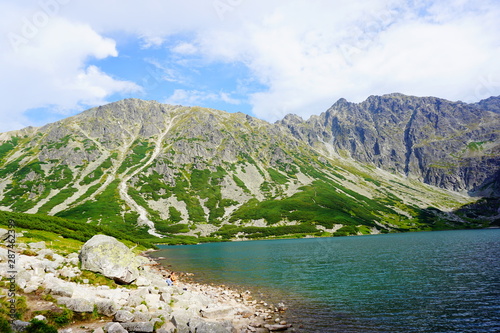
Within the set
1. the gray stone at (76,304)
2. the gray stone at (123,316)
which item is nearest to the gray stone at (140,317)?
the gray stone at (123,316)

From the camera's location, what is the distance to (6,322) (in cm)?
1418

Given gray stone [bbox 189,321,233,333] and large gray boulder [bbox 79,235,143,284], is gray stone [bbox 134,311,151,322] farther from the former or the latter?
large gray boulder [bbox 79,235,143,284]

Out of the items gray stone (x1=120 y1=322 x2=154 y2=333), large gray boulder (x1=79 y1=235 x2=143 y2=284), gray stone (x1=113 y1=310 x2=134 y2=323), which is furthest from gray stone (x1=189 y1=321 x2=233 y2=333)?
large gray boulder (x1=79 y1=235 x2=143 y2=284)

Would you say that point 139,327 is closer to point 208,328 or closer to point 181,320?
point 181,320

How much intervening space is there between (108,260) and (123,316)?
11.0 m

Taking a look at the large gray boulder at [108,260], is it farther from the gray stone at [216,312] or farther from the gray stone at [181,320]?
the gray stone at [216,312]

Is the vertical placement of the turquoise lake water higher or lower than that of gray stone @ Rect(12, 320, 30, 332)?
lower

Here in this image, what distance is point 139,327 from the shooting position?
734 inches

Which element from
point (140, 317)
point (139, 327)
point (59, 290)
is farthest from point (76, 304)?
point (139, 327)

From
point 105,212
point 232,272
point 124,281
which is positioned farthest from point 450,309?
point 105,212

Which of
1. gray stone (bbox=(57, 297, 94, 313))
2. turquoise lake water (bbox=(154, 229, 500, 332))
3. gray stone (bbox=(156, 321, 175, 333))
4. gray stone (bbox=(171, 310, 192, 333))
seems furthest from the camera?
turquoise lake water (bbox=(154, 229, 500, 332))

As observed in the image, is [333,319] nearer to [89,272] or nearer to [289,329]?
[289,329]

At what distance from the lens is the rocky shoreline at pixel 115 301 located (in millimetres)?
18672

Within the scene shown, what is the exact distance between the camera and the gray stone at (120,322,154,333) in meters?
18.5
